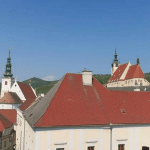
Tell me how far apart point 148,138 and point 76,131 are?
836 centimetres

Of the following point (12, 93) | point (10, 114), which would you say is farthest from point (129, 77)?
point (10, 114)

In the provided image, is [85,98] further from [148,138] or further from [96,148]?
[148,138]

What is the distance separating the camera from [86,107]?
67.9 feet

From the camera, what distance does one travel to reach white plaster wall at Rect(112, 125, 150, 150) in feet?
66.4

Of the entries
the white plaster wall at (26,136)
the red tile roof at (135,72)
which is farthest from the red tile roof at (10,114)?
the red tile roof at (135,72)

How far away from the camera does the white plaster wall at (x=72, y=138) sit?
1817 centimetres

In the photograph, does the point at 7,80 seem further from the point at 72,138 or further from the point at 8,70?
the point at 72,138

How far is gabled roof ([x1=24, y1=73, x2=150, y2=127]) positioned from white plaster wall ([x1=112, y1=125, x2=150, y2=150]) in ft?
2.59

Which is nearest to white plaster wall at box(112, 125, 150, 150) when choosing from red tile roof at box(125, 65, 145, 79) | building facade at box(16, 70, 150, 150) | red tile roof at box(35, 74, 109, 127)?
building facade at box(16, 70, 150, 150)

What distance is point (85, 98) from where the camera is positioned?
21672mm

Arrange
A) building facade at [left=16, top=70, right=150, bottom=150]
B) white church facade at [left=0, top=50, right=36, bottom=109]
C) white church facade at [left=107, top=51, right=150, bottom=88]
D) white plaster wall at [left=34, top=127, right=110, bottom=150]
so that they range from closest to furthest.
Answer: white plaster wall at [left=34, top=127, right=110, bottom=150] < building facade at [left=16, top=70, right=150, bottom=150] < white church facade at [left=0, top=50, right=36, bottom=109] < white church facade at [left=107, top=51, right=150, bottom=88]

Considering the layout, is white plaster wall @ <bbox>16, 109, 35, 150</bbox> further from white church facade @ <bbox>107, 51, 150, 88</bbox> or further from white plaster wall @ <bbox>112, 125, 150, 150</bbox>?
white church facade @ <bbox>107, 51, 150, 88</bbox>

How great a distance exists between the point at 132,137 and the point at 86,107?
595 centimetres

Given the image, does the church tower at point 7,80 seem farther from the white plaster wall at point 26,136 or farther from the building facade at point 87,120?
the building facade at point 87,120
